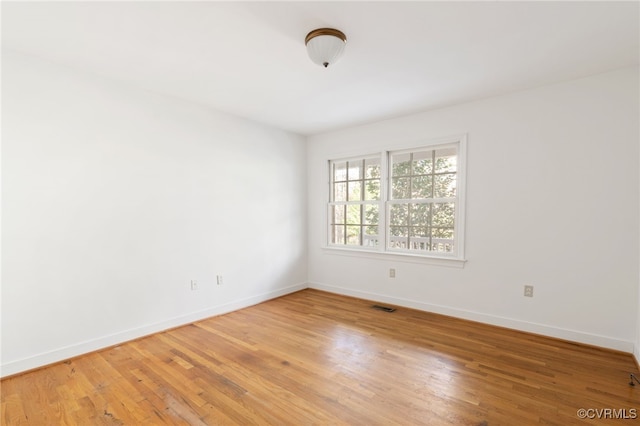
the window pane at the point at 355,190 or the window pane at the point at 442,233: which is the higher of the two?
the window pane at the point at 355,190

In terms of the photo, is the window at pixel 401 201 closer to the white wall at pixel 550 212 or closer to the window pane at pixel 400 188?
the window pane at pixel 400 188

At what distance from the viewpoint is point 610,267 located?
260cm

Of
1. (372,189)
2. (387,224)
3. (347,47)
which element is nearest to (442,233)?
(387,224)

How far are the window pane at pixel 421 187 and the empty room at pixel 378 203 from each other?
0.04 meters

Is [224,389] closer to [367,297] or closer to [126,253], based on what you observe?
[126,253]

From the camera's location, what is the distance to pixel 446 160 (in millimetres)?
3562

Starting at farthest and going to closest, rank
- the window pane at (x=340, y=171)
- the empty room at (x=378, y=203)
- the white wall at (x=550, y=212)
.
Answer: the window pane at (x=340, y=171)
the white wall at (x=550, y=212)
the empty room at (x=378, y=203)

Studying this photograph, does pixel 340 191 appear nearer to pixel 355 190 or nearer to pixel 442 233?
pixel 355 190

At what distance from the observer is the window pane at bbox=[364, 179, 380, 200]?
13.7ft

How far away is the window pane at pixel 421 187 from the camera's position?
368 cm

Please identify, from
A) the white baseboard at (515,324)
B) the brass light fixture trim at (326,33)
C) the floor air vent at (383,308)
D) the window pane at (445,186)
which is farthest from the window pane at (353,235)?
the brass light fixture trim at (326,33)

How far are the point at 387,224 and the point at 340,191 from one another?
976mm

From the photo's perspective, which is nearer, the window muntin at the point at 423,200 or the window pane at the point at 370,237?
the window muntin at the point at 423,200

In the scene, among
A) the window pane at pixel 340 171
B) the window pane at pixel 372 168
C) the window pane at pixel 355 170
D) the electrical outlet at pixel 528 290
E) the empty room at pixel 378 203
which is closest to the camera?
the empty room at pixel 378 203
